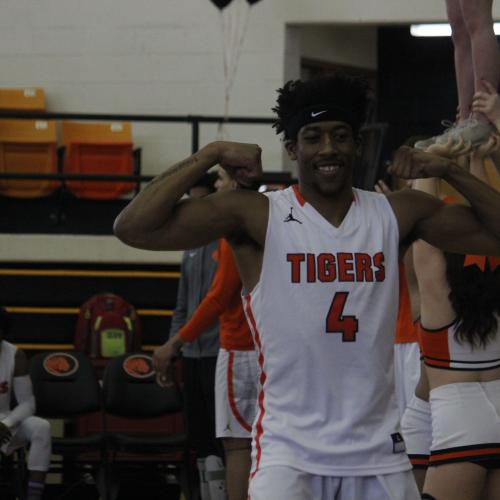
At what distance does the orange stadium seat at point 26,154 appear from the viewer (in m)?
9.63

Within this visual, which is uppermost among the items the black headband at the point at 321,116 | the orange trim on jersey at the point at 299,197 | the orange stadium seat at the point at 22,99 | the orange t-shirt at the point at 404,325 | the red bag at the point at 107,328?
the orange stadium seat at the point at 22,99

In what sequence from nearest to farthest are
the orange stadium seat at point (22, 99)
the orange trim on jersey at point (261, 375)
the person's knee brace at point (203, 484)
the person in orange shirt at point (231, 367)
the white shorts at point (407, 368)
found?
the orange trim on jersey at point (261, 375), the white shorts at point (407, 368), the person in orange shirt at point (231, 367), the person's knee brace at point (203, 484), the orange stadium seat at point (22, 99)

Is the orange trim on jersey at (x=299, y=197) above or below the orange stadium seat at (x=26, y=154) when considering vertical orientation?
below

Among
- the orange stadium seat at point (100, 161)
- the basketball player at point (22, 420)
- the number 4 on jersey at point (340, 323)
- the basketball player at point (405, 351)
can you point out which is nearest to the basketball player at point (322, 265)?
the number 4 on jersey at point (340, 323)

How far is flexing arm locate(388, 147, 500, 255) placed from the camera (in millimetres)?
3207

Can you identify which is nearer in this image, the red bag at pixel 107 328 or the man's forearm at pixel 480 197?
the man's forearm at pixel 480 197

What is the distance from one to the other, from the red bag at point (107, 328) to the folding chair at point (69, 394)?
36.0 inches

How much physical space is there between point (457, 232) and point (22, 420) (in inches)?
160

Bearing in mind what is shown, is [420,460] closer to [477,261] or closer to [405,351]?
[477,261]

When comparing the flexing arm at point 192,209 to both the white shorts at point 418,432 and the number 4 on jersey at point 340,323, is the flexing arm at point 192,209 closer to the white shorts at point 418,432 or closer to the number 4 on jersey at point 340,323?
the number 4 on jersey at point 340,323

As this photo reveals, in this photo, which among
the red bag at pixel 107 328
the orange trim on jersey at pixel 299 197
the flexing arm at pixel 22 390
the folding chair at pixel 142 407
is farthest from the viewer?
the red bag at pixel 107 328

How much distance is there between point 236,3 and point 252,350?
5691mm

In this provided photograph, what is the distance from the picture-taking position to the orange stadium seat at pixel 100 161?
31.4 ft

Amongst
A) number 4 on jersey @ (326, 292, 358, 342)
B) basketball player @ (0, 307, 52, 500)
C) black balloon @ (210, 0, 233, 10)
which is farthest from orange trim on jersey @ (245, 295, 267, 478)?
black balloon @ (210, 0, 233, 10)
